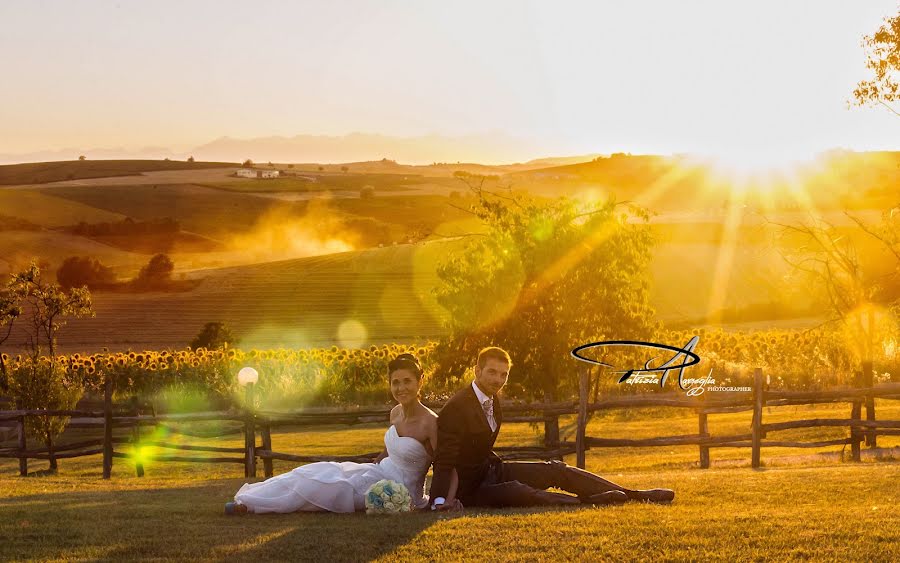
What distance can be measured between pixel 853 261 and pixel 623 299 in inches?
335

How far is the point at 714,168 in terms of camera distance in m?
134

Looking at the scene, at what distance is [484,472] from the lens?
35.2 ft

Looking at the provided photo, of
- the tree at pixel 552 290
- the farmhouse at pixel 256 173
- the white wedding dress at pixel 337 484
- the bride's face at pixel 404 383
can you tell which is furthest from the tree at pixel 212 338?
the farmhouse at pixel 256 173

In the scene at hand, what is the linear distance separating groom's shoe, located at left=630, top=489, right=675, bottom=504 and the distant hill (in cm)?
11879

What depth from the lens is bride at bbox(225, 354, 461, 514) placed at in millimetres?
10523

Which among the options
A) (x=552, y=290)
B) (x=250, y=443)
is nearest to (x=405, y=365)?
(x=250, y=443)

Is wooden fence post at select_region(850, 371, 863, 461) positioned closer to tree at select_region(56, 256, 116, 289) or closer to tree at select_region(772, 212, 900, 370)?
tree at select_region(772, 212, 900, 370)

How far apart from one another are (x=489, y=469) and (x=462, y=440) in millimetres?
626

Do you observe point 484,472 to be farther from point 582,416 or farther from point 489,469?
point 582,416

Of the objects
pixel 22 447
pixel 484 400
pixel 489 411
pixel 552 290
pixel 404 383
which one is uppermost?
pixel 552 290

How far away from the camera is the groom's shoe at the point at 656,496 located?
1071 cm

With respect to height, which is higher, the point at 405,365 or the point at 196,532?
the point at 405,365

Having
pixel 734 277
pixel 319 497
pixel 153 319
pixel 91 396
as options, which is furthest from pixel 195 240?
pixel 319 497

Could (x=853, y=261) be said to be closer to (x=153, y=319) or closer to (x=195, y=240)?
(x=153, y=319)
